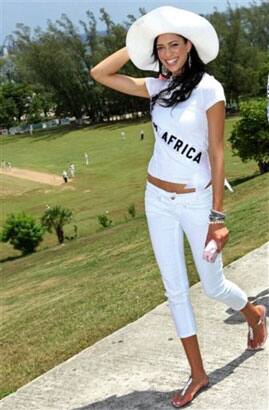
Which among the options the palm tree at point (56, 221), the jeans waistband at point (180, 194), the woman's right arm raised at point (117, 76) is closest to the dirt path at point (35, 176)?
the palm tree at point (56, 221)

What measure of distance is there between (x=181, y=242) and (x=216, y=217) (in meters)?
0.32

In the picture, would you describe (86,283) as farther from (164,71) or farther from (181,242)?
(164,71)

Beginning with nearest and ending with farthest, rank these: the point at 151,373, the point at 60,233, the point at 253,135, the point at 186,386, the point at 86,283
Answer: the point at 186,386
the point at 151,373
the point at 86,283
the point at 60,233
the point at 253,135

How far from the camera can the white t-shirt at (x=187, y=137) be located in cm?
320

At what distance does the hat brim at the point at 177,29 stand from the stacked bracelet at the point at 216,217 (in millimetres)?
744

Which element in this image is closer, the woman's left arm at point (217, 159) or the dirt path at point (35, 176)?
the woman's left arm at point (217, 159)

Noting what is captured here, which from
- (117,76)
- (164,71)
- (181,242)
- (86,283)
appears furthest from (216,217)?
(86,283)

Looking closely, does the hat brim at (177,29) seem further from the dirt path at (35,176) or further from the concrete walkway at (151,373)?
the dirt path at (35,176)

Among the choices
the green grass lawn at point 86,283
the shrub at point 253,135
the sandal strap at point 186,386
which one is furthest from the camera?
the shrub at point 253,135

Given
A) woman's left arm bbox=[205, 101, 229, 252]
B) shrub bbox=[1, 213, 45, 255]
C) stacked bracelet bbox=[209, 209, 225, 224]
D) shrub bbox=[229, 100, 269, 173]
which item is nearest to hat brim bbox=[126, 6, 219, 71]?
woman's left arm bbox=[205, 101, 229, 252]

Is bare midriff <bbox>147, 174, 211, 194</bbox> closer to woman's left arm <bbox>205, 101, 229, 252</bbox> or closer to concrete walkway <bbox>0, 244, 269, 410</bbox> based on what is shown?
woman's left arm <bbox>205, 101, 229, 252</bbox>

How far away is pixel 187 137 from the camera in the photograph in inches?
128

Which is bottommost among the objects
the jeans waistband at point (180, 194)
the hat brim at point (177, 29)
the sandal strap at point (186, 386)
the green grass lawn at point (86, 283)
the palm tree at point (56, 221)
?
the palm tree at point (56, 221)

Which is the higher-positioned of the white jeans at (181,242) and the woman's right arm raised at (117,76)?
the woman's right arm raised at (117,76)
